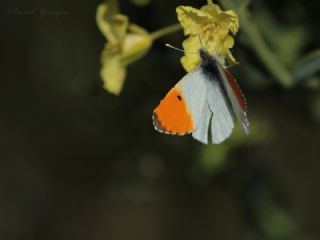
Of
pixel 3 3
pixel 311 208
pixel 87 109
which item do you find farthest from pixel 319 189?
pixel 3 3

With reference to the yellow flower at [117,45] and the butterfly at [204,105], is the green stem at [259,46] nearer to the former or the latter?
the butterfly at [204,105]

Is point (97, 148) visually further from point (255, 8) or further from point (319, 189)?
point (255, 8)

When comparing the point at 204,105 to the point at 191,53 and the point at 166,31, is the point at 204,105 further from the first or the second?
the point at 166,31

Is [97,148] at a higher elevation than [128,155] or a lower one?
lower

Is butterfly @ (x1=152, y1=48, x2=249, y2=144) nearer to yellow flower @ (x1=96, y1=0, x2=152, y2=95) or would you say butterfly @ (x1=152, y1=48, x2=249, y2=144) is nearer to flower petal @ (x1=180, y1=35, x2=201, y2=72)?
flower petal @ (x1=180, y1=35, x2=201, y2=72)

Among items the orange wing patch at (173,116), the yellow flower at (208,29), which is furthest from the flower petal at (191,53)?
the orange wing patch at (173,116)

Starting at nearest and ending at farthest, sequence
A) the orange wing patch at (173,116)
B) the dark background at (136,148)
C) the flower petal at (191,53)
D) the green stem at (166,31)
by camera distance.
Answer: the orange wing patch at (173,116)
the flower petal at (191,53)
the green stem at (166,31)
the dark background at (136,148)

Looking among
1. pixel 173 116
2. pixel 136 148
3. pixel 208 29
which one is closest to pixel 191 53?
pixel 208 29
